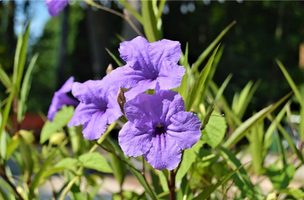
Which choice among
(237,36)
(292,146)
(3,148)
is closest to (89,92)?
(3,148)

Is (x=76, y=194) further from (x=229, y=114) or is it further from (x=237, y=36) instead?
(x=237, y=36)

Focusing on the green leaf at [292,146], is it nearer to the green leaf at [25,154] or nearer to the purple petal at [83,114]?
the purple petal at [83,114]

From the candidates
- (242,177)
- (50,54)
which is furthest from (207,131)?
(50,54)

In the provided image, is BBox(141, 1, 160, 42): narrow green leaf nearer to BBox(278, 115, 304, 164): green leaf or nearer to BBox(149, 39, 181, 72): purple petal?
BBox(149, 39, 181, 72): purple petal

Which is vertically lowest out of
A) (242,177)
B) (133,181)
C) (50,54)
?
(133,181)

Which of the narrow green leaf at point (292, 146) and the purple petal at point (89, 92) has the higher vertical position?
the purple petal at point (89, 92)

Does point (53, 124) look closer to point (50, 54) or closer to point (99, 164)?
point (99, 164)

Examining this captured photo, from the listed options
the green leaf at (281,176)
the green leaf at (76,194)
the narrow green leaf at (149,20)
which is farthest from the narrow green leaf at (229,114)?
the green leaf at (76,194)
